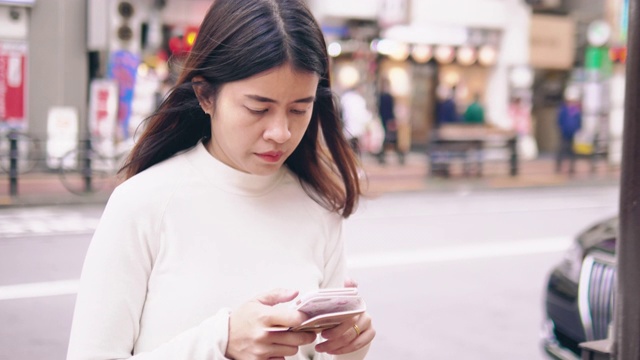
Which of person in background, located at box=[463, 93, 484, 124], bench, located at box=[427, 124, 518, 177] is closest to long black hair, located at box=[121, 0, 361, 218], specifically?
bench, located at box=[427, 124, 518, 177]

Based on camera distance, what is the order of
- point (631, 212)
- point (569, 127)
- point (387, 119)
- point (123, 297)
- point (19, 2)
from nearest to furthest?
point (123, 297) < point (631, 212) < point (19, 2) < point (569, 127) < point (387, 119)

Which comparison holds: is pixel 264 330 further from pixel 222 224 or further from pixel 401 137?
pixel 401 137

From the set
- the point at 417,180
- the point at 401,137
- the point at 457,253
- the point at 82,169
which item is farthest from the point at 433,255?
the point at 401,137

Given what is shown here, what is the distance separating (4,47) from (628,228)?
17.1 meters

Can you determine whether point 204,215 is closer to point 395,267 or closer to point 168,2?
point 395,267

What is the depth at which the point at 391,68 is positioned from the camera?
24500 mm

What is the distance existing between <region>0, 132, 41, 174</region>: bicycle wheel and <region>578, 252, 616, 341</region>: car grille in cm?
1059

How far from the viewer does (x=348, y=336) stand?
1.81 m

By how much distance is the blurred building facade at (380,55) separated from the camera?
17.5 metres

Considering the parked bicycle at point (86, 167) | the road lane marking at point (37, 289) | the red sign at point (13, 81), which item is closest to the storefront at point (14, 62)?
the red sign at point (13, 81)

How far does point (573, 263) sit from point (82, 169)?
1049cm

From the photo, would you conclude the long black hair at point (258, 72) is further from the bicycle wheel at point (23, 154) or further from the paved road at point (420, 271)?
the bicycle wheel at point (23, 154)

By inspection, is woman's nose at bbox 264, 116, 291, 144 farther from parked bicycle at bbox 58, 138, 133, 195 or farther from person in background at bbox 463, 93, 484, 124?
person in background at bbox 463, 93, 484, 124

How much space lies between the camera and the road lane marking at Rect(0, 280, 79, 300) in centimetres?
713
